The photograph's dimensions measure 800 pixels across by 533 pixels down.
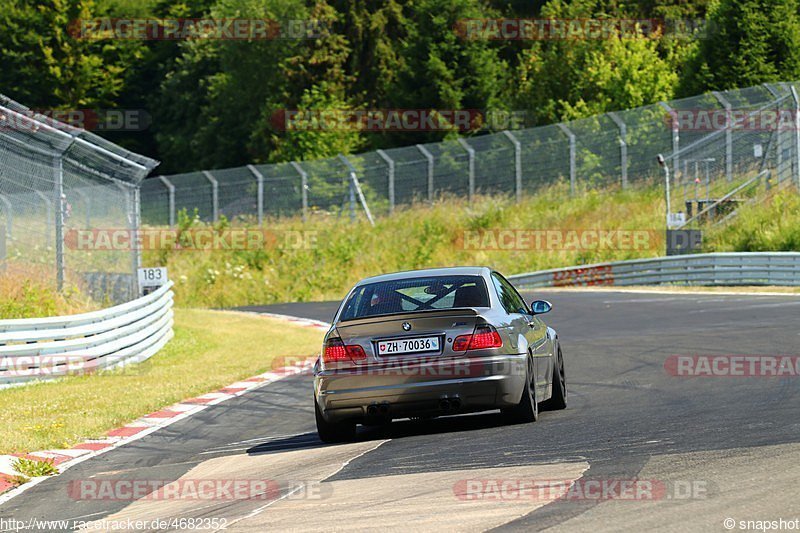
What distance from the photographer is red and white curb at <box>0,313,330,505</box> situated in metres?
9.89

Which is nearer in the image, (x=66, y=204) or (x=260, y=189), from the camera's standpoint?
(x=66, y=204)

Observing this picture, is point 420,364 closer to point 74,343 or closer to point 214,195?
point 74,343

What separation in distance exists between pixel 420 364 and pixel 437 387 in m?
0.22

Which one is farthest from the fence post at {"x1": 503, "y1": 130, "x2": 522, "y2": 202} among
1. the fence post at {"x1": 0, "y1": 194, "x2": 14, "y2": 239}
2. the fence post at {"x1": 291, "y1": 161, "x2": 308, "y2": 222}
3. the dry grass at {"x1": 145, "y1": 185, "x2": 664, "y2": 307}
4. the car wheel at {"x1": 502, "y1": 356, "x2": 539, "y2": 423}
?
the car wheel at {"x1": 502, "y1": 356, "x2": 539, "y2": 423}

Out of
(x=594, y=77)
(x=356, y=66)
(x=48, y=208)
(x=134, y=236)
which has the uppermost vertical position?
(x=356, y=66)

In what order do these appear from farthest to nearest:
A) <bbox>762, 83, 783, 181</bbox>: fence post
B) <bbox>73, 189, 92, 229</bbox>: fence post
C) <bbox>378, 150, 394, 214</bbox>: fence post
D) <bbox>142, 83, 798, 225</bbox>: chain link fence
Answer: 1. <bbox>378, 150, 394, 214</bbox>: fence post
2. <bbox>142, 83, 798, 225</bbox>: chain link fence
3. <bbox>762, 83, 783, 181</bbox>: fence post
4. <bbox>73, 189, 92, 229</bbox>: fence post

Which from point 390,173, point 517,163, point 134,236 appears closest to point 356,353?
point 134,236

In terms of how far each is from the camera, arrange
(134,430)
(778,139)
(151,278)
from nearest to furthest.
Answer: (134,430)
(151,278)
(778,139)

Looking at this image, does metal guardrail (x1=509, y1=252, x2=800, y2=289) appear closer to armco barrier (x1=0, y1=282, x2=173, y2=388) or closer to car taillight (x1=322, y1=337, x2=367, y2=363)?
armco barrier (x1=0, y1=282, x2=173, y2=388)

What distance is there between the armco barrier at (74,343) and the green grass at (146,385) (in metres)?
0.23

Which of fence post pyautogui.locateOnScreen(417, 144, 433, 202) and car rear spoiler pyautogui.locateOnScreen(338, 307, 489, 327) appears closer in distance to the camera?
car rear spoiler pyautogui.locateOnScreen(338, 307, 489, 327)

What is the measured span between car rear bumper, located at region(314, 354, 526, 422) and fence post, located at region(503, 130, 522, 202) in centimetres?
3121

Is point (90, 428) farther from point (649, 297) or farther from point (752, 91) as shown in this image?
point (752, 91)

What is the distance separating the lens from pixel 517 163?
1622 inches
